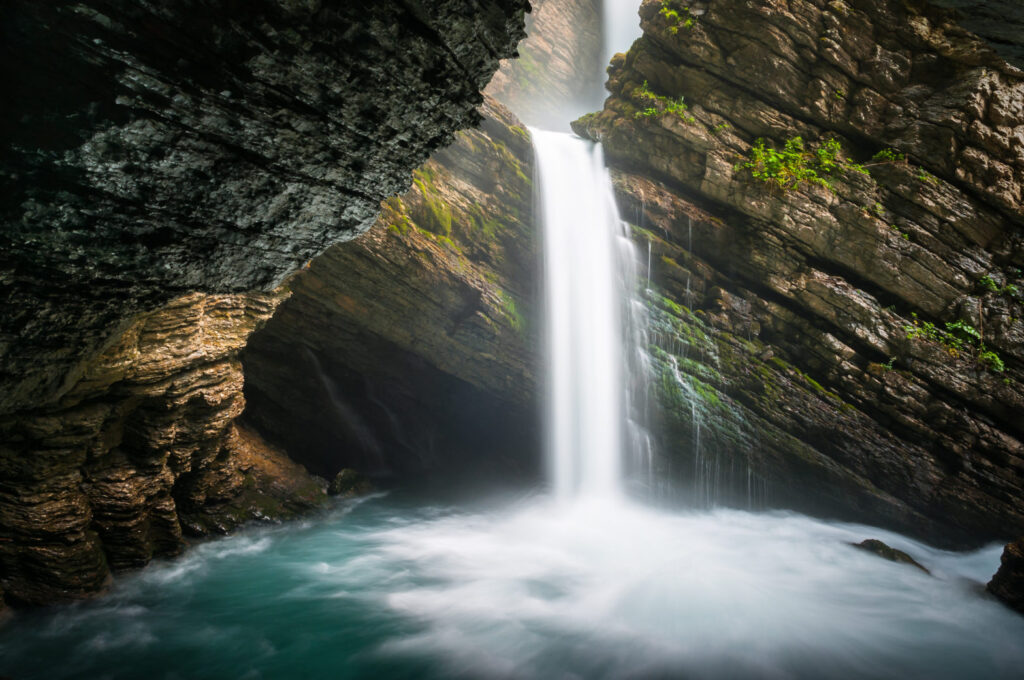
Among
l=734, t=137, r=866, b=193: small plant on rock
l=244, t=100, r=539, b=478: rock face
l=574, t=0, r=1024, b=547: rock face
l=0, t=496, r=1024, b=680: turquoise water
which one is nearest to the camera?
l=0, t=496, r=1024, b=680: turquoise water

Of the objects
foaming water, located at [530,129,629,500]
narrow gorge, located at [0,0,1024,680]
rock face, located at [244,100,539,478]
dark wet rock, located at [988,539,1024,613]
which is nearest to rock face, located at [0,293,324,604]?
narrow gorge, located at [0,0,1024,680]

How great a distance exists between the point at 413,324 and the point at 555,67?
76.6ft

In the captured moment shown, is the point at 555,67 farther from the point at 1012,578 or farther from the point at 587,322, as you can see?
the point at 1012,578

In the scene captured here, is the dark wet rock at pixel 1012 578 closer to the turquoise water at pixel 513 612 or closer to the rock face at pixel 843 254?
the turquoise water at pixel 513 612

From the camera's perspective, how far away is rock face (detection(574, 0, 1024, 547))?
10.1 meters

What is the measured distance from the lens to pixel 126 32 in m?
2.01

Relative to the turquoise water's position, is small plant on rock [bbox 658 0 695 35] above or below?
above

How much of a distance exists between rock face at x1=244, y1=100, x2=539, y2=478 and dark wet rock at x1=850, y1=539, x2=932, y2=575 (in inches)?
342

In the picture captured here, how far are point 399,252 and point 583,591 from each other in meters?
7.65

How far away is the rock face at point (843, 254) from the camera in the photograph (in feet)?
33.2

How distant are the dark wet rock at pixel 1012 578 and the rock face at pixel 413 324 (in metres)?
10.1

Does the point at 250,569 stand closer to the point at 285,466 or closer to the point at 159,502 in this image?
the point at 159,502

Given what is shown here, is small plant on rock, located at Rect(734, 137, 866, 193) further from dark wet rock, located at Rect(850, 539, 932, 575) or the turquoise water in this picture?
the turquoise water

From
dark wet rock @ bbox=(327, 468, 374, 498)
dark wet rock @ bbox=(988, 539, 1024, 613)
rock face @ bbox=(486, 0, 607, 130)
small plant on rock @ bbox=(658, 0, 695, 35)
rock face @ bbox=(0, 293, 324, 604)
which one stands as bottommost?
dark wet rock @ bbox=(988, 539, 1024, 613)
